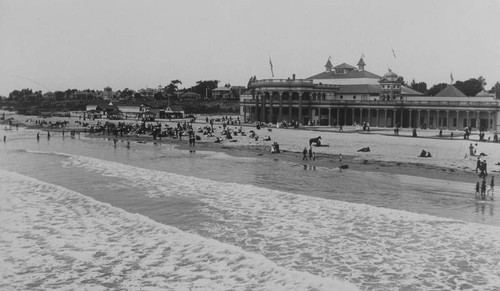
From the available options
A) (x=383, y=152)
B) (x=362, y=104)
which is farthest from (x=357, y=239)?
(x=362, y=104)

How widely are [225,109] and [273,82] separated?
279 ft

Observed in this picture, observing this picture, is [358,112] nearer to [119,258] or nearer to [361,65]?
[361,65]

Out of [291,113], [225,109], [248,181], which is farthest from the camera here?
[225,109]

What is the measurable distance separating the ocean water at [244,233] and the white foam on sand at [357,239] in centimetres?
4

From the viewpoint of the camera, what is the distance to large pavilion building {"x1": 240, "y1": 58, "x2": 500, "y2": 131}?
68750 mm

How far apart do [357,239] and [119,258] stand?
708cm

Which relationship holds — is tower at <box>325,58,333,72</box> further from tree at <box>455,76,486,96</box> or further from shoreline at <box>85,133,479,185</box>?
shoreline at <box>85,133,479,185</box>

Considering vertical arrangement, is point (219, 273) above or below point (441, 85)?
below

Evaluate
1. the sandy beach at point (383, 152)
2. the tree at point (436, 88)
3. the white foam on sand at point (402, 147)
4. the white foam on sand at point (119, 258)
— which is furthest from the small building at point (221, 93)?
the white foam on sand at point (119, 258)

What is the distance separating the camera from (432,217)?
1919 centimetres

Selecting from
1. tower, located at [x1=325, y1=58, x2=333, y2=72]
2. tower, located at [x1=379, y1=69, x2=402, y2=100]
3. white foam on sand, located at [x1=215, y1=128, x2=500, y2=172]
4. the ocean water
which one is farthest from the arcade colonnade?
the ocean water

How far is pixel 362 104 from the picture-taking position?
80.3 metres

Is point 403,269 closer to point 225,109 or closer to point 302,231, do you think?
point 302,231

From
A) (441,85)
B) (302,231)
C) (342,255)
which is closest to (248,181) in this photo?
(302,231)
